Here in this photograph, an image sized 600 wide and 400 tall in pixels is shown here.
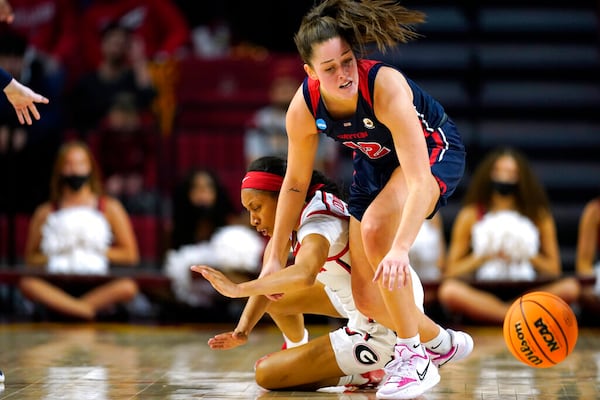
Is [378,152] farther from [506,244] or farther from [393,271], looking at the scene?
[506,244]

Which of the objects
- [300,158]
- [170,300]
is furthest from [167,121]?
[300,158]

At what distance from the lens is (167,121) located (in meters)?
8.24

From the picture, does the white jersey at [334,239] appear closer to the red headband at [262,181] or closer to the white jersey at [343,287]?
the white jersey at [343,287]

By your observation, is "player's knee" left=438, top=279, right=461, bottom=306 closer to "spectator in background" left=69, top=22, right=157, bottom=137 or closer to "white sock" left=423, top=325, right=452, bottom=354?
"white sock" left=423, top=325, right=452, bottom=354

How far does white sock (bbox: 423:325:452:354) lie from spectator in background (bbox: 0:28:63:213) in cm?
436

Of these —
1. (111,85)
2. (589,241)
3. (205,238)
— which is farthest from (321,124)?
(111,85)

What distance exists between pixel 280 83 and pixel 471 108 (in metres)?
1.91

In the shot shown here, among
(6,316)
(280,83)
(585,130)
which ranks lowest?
(6,316)

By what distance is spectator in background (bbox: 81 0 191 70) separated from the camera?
8.72m

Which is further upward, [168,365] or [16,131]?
[16,131]

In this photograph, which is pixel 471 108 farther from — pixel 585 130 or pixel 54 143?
pixel 54 143

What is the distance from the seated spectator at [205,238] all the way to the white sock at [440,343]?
2.77m

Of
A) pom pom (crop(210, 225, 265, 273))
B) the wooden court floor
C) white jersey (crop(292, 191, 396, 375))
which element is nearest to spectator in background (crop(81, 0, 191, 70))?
pom pom (crop(210, 225, 265, 273))

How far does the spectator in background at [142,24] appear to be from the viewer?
28.6 ft
